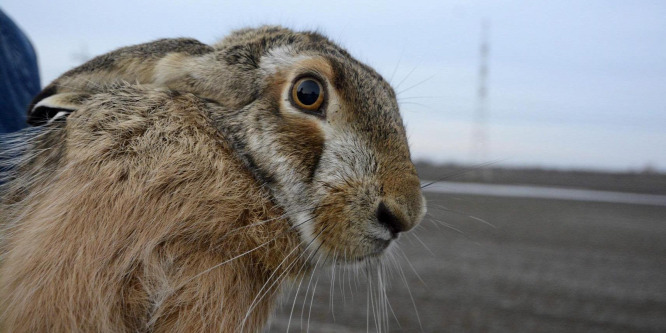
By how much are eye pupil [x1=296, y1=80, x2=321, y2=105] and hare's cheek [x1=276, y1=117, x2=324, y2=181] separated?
5 cm

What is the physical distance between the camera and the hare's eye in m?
1.45

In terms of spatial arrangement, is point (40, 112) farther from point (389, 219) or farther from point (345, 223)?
point (389, 219)

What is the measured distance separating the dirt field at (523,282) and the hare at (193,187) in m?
0.91

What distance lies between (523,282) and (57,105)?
4.42 meters

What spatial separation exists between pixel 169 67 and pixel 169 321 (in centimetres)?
64

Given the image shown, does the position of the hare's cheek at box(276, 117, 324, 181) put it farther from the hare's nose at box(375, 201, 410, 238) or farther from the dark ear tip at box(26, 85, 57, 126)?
the dark ear tip at box(26, 85, 57, 126)

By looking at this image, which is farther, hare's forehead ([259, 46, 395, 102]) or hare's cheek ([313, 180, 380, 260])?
hare's forehead ([259, 46, 395, 102])

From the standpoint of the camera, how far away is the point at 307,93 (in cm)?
145

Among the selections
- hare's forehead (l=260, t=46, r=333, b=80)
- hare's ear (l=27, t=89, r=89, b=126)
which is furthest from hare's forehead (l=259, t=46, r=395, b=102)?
hare's ear (l=27, t=89, r=89, b=126)

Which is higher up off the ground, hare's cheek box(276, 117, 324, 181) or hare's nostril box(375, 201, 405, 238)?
hare's cheek box(276, 117, 324, 181)

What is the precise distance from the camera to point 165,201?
4.09ft

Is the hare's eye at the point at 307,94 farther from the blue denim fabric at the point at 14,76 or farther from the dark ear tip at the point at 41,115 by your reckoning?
the blue denim fabric at the point at 14,76

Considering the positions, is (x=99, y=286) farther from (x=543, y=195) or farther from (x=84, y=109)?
(x=543, y=195)

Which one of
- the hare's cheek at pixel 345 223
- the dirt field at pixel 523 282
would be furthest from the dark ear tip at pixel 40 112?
the dirt field at pixel 523 282
